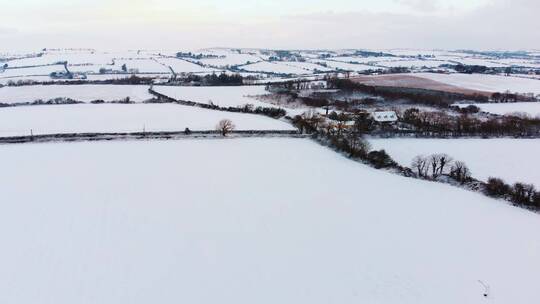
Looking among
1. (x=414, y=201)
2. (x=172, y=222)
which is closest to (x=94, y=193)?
(x=172, y=222)

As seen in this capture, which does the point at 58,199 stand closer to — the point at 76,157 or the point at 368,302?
the point at 76,157

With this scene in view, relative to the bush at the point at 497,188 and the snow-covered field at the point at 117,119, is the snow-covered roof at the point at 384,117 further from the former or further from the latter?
the bush at the point at 497,188

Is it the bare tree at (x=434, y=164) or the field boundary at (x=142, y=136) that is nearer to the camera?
the bare tree at (x=434, y=164)

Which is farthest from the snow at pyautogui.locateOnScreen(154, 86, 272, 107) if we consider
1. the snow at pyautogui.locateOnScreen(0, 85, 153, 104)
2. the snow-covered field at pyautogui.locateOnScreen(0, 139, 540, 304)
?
the snow-covered field at pyautogui.locateOnScreen(0, 139, 540, 304)

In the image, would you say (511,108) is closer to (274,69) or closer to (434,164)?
(434,164)

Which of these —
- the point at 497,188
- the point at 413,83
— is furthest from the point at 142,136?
the point at 413,83

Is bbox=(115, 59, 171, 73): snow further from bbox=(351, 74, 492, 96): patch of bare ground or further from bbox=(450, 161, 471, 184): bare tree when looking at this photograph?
bbox=(450, 161, 471, 184): bare tree

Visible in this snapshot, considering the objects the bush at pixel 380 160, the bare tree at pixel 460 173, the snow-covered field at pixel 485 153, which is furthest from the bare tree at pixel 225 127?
the bare tree at pixel 460 173
